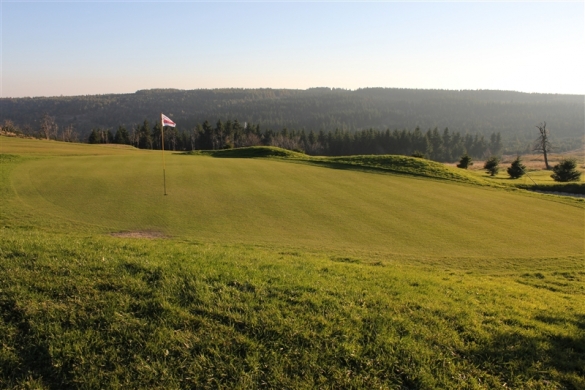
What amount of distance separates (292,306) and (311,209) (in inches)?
406

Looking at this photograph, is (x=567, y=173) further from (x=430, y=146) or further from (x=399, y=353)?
(x=430, y=146)

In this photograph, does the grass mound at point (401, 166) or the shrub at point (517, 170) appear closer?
the grass mound at point (401, 166)

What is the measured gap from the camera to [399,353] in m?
4.67

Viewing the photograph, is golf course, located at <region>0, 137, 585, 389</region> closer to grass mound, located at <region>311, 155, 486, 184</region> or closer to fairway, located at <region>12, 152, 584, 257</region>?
fairway, located at <region>12, 152, 584, 257</region>

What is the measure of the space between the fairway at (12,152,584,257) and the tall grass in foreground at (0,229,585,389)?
5.10m

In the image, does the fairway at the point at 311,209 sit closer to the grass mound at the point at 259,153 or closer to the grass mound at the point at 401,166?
the grass mound at the point at 401,166

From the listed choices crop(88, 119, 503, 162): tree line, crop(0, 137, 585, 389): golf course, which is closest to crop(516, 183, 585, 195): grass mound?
crop(0, 137, 585, 389): golf course

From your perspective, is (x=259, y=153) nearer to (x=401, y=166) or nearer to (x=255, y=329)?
(x=401, y=166)

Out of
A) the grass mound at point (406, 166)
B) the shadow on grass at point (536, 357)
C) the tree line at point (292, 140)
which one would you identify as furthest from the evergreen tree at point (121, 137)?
the shadow on grass at point (536, 357)

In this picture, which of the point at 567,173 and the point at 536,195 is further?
the point at 567,173

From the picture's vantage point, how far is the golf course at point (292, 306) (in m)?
4.32

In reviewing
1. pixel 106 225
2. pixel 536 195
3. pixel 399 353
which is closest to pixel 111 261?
pixel 399 353

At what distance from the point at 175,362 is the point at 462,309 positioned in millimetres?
4581

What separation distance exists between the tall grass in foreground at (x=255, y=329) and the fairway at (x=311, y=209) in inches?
201
